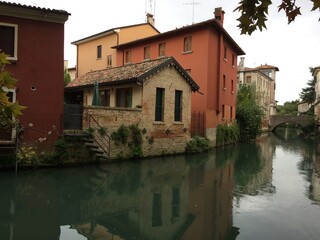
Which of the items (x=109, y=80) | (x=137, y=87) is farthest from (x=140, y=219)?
(x=109, y=80)

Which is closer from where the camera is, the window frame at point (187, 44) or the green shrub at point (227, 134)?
the window frame at point (187, 44)

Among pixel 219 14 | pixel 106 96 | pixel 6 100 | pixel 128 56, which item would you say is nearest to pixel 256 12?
pixel 6 100

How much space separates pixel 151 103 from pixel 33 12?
8.02m

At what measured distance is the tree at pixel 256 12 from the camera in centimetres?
317

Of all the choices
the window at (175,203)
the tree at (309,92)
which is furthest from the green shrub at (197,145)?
the tree at (309,92)

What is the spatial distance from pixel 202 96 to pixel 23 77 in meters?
14.4

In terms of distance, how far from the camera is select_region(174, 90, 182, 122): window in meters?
21.2

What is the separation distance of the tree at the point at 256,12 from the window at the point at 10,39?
42.8ft

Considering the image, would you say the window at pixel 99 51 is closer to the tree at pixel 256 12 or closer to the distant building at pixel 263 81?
the distant building at pixel 263 81

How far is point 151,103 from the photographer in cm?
1934

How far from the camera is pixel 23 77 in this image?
14.4 meters

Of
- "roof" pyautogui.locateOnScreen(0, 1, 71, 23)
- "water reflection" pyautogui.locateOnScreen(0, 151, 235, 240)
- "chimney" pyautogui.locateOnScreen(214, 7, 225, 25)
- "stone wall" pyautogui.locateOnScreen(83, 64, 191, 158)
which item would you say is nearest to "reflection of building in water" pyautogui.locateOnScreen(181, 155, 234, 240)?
"water reflection" pyautogui.locateOnScreen(0, 151, 235, 240)

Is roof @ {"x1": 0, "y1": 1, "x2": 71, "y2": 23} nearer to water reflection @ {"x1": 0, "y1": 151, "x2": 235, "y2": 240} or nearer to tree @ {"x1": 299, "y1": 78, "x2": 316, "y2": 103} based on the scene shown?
water reflection @ {"x1": 0, "y1": 151, "x2": 235, "y2": 240}

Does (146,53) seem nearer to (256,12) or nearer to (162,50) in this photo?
(162,50)
